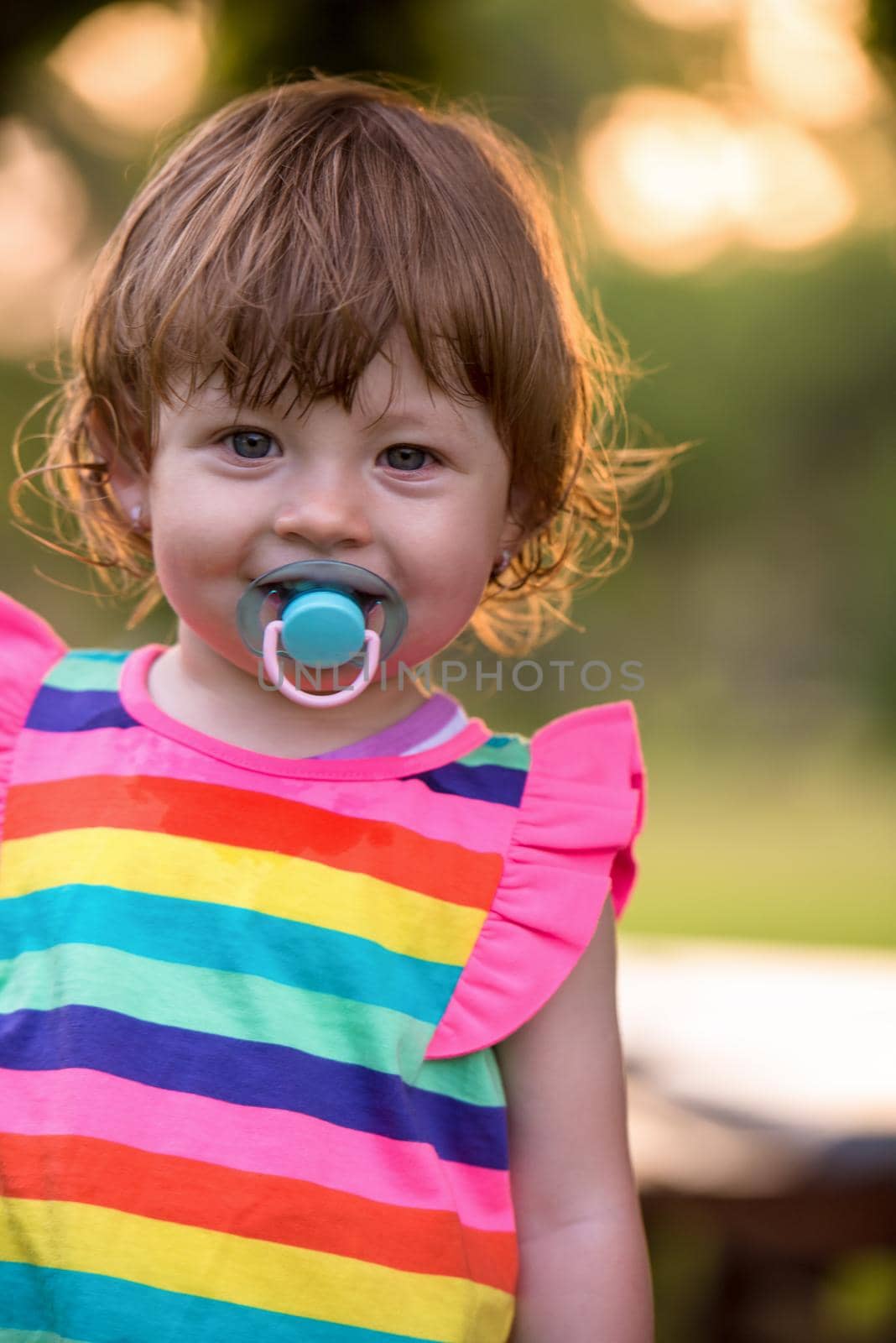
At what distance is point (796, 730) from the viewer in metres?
9.48

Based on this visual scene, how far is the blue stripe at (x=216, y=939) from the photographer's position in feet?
3.21

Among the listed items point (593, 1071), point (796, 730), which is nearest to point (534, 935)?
point (593, 1071)

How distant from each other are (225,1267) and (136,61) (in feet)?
5.63

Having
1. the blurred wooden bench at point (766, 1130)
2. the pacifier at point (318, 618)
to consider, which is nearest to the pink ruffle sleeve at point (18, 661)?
the pacifier at point (318, 618)

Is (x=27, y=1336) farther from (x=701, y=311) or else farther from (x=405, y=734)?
(x=701, y=311)

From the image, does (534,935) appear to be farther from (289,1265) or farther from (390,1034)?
(289,1265)

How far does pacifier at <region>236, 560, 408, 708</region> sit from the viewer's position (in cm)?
94

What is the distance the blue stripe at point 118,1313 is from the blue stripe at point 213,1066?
0.41 ft

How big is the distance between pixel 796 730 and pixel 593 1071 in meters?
8.73

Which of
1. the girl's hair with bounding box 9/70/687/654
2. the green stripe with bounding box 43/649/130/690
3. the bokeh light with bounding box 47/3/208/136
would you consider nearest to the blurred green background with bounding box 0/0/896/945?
the bokeh light with bounding box 47/3/208/136

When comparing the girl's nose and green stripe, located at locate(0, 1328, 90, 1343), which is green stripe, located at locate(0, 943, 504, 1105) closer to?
green stripe, located at locate(0, 1328, 90, 1343)

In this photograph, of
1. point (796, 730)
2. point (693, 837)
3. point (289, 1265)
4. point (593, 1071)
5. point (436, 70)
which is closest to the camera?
point (289, 1265)

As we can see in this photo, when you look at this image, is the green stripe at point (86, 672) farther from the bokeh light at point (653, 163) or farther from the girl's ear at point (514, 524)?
the bokeh light at point (653, 163)

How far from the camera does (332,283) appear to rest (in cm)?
95
